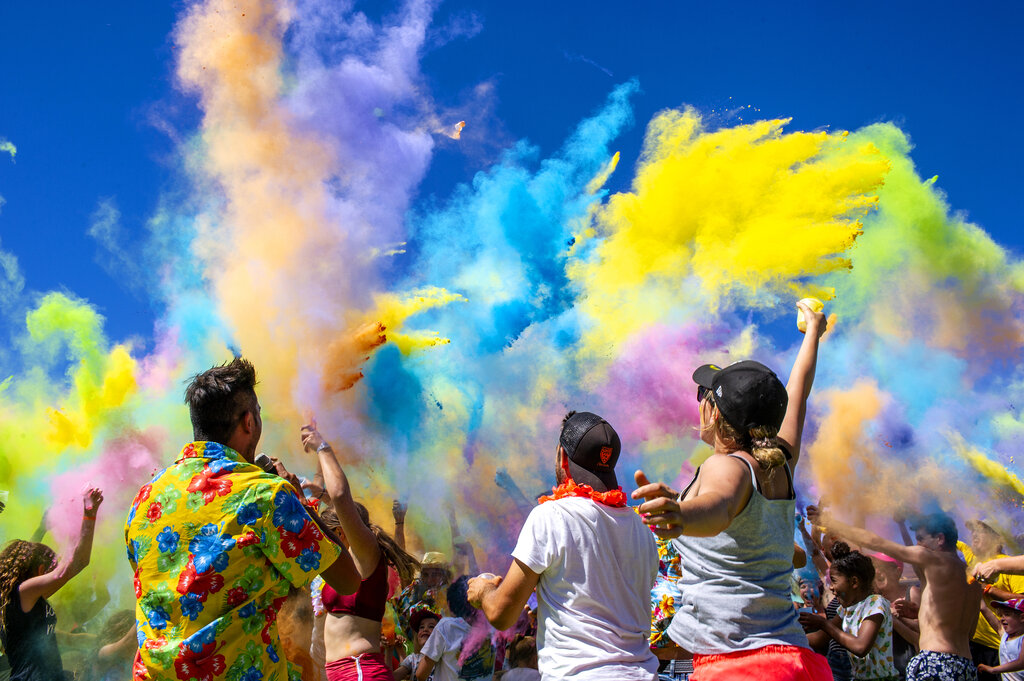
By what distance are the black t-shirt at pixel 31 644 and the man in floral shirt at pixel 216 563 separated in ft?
11.1

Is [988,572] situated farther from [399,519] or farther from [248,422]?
[399,519]

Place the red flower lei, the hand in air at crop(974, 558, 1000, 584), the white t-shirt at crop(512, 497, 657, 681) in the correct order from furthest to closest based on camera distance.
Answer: the hand in air at crop(974, 558, 1000, 584) → the red flower lei → the white t-shirt at crop(512, 497, 657, 681)

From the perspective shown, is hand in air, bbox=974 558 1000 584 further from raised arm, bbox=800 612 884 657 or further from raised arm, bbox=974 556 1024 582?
raised arm, bbox=800 612 884 657

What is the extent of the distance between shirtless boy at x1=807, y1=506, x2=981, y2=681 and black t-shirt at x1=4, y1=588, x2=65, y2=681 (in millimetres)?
5821

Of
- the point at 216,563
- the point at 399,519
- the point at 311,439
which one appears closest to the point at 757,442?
the point at 216,563

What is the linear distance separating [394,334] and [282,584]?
19.5ft

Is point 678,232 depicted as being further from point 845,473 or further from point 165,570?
point 165,570

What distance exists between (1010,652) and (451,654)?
4434mm

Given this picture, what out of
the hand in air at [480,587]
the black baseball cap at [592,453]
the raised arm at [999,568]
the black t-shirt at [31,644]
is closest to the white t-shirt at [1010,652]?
the raised arm at [999,568]

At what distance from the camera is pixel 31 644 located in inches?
193

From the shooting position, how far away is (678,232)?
8.12 metres

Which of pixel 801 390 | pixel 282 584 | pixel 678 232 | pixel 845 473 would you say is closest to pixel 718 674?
pixel 801 390

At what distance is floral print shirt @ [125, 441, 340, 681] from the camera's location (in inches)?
85.0

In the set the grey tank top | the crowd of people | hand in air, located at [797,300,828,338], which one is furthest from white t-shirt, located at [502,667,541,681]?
hand in air, located at [797,300,828,338]
